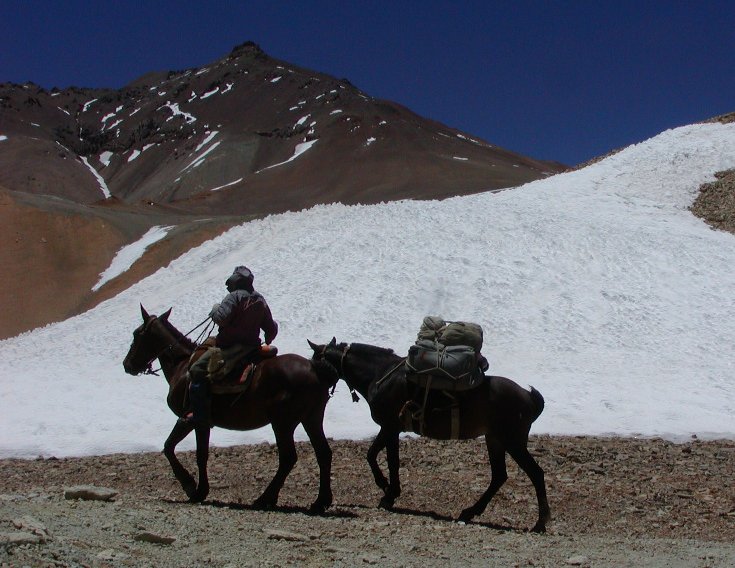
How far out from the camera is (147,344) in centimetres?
1027

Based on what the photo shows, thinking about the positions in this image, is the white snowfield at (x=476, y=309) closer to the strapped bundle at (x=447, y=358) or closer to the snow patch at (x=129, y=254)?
the strapped bundle at (x=447, y=358)

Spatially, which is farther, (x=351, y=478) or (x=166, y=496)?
(x=351, y=478)

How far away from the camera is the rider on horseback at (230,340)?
30.1ft

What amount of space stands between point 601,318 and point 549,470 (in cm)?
880

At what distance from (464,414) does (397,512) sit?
142 cm

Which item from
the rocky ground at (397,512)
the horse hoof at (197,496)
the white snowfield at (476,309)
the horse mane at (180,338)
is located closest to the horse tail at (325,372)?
the rocky ground at (397,512)

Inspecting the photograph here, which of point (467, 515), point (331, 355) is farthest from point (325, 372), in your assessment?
point (467, 515)

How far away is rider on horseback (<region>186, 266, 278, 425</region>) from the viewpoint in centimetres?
918

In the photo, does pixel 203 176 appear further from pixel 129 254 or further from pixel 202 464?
pixel 202 464

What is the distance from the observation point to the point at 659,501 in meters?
9.97

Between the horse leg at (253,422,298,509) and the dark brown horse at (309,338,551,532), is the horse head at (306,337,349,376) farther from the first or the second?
the horse leg at (253,422,298,509)

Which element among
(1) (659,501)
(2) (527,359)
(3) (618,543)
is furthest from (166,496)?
(2) (527,359)

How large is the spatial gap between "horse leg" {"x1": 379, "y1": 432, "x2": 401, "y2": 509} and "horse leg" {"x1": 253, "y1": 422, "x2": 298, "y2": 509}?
3.90 ft

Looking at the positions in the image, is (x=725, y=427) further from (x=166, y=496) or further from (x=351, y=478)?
(x=166, y=496)
